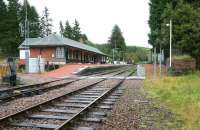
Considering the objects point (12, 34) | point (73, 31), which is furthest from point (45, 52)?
point (73, 31)

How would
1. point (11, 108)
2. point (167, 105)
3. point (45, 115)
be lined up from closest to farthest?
point (45, 115), point (11, 108), point (167, 105)

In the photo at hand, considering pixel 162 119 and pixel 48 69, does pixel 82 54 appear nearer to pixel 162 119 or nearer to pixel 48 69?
pixel 48 69

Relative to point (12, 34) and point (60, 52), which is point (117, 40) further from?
point (60, 52)

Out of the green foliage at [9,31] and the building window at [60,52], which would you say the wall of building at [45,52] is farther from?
the green foliage at [9,31]

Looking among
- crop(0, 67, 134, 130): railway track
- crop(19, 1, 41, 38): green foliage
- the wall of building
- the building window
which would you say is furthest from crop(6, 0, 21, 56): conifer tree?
crop(0, 67, 134, 130): railway track

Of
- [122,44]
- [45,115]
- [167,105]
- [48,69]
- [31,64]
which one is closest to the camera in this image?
[45,115]

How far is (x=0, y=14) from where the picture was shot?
8388cm

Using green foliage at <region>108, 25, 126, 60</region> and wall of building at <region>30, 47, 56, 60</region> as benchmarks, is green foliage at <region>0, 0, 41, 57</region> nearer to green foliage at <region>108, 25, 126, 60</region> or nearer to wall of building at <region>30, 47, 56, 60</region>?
wall of building at <region>30, 47, 56, 60</region>

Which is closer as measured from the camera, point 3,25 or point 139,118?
point 139,118

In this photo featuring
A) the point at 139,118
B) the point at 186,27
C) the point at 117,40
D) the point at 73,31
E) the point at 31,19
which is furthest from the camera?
the point at 117,40

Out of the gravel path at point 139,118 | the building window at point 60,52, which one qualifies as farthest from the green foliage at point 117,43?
the gravel path at point 139,118

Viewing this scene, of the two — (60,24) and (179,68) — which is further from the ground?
(60,24)

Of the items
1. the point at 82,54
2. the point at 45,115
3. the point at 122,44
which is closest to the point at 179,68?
the point at 45,115

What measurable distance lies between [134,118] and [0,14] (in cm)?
7829
